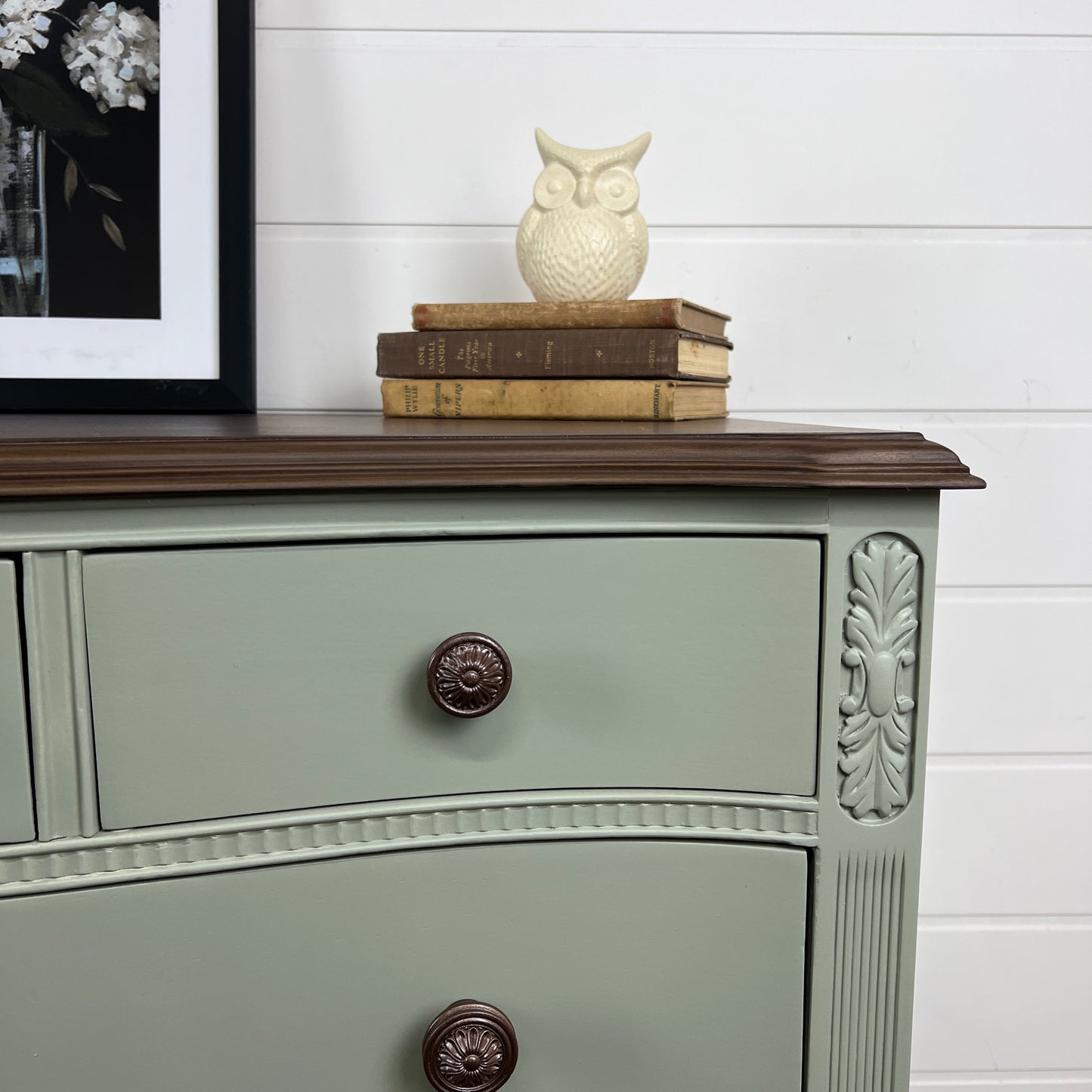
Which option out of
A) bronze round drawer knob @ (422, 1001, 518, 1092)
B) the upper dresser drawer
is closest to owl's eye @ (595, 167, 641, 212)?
the upper dresser drawer

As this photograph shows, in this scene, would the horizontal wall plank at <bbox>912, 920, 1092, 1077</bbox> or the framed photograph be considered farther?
the horizontal wall plank at <bbox>912, 920, 1092, 1077</bbox>

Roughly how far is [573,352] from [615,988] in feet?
1.46

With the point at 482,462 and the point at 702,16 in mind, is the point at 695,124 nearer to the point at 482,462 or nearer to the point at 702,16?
the point at 702,16

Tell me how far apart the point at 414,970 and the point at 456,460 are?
311 millimetres

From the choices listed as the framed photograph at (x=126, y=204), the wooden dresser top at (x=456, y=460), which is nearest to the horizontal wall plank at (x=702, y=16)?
the framed photograph at (x=126, y=204)

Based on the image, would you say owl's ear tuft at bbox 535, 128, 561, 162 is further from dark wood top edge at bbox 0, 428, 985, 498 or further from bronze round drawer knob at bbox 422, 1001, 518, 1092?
bronze round drawer knob at bbox 422, 1001, 518, 1092

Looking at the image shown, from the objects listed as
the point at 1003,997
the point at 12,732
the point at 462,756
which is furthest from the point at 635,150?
the point at 1003,997

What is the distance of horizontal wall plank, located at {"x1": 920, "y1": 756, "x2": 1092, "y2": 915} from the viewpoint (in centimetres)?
117

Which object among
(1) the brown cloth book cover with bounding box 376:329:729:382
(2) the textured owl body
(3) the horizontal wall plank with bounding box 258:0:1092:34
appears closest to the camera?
(1) the brown cloth book cover with bounding box 376:329:729:382

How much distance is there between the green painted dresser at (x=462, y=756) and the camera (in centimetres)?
55

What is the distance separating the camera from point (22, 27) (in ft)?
3.06

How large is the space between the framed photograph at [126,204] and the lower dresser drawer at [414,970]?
55cm

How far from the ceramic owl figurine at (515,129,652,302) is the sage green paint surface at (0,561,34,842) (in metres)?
0.50

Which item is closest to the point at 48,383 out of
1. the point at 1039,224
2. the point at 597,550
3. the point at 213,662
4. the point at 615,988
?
the point at 213,662
